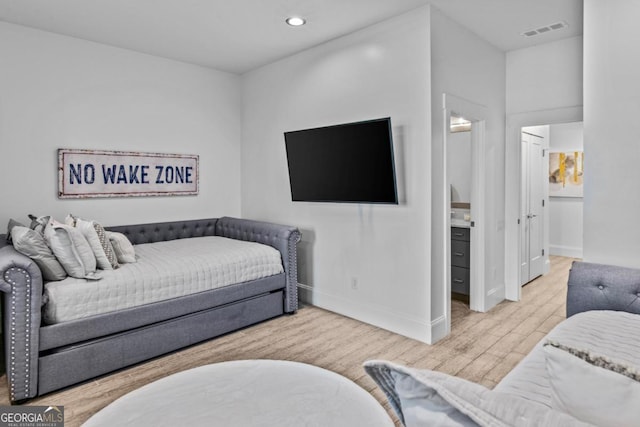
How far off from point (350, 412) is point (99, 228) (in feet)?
8.44

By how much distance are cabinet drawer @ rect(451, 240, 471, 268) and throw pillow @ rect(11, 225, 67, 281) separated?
368 centimetres

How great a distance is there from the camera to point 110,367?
2773 millimetres

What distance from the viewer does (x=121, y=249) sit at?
3.30m

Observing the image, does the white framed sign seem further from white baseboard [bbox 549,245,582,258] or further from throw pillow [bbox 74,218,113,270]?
white baseboard [bbox 549,245,582,258]

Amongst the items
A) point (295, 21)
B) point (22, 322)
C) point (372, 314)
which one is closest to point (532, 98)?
point (295, 21)

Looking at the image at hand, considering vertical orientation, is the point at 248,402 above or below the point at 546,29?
below

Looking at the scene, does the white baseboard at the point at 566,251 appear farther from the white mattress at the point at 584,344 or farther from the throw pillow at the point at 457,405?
the throw pillow at the point at 457,405

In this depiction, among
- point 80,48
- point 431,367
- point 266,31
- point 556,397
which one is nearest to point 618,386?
point 556,397

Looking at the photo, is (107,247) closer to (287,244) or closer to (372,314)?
(287,244)

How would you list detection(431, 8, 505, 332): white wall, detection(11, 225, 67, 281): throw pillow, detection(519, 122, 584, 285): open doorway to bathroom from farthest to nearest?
detection(519, 122, 584, 285): open doorway to bathroom < detection(431, 8, 505, 332): white wall < detection(11, 225, 67, 281): throw pillow

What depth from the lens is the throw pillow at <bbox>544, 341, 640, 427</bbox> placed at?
2.53ft

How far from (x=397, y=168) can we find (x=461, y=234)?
1.40 m

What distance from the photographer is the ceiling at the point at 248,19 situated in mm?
3086

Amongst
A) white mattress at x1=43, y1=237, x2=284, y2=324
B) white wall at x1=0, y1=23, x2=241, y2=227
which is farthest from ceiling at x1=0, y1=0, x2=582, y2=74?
white mattress at x1=43, y1=237, x2=284, y2=324
